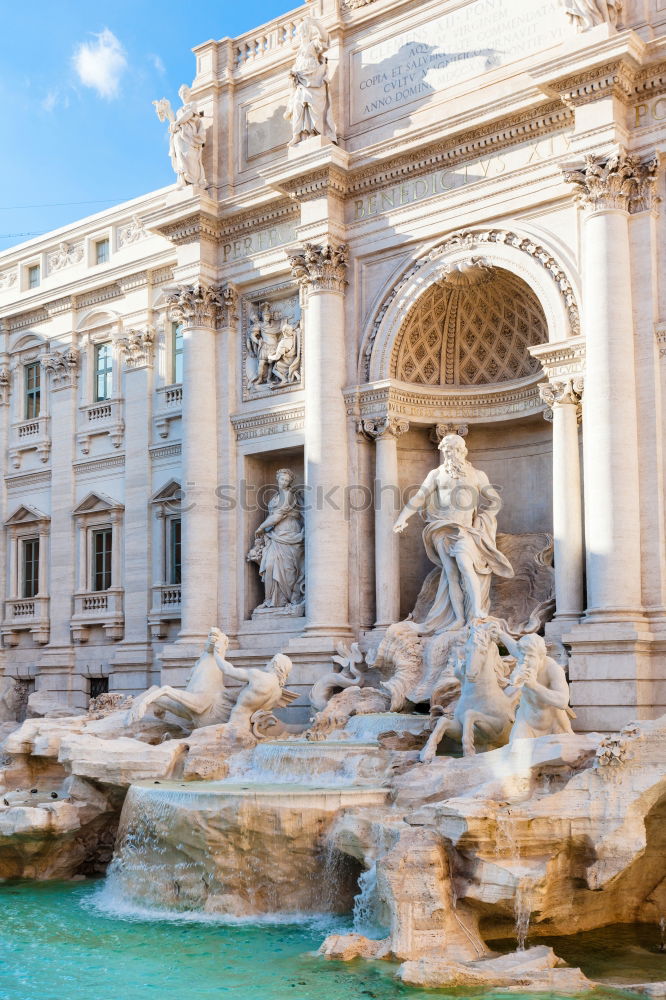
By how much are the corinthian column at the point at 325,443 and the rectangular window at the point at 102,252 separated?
7452mm

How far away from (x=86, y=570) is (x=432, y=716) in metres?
12.2

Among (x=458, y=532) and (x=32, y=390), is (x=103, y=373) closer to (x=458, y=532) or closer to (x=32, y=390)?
(x=32, y=390)

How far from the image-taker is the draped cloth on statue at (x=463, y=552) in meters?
18.6

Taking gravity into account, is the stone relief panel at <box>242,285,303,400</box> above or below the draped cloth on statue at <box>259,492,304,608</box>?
above

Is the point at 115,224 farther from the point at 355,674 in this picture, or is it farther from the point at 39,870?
the point at 39,870

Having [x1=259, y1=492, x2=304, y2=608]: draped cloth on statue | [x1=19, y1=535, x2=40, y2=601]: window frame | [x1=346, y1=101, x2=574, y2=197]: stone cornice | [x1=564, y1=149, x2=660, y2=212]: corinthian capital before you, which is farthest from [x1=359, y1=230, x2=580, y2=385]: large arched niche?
[x1=19, y1=535, x2=40, y2=601]: window frame

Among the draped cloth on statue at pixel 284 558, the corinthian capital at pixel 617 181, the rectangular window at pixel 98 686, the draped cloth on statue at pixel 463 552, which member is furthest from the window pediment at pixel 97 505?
the corinthian capital at pixel 617 181

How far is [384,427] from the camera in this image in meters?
20.0

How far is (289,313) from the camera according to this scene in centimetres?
2203

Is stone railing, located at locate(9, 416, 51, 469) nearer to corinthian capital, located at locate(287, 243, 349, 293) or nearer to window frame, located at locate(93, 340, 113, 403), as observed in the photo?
window frame, located at locate(93, 340, 113, 403)

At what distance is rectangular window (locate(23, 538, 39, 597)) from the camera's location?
27156 mm

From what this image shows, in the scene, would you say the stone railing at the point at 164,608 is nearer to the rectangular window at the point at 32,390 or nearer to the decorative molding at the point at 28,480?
the decorative molding at the point at 28,480

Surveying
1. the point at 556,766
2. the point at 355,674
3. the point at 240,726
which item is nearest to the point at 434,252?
the point at 355,674

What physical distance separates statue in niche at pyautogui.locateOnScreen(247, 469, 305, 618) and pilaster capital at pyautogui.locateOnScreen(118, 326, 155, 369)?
17.2 feet
